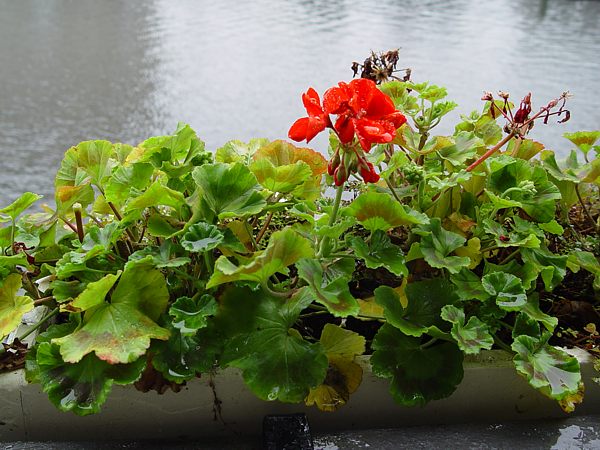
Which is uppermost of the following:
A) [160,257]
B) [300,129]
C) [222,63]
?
[300,129]

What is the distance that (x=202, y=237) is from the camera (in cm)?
63

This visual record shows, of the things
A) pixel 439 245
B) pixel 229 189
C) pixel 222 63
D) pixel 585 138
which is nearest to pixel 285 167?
pixel 229 189

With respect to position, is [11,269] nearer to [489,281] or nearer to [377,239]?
[377,239]

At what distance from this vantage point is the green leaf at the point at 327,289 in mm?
578

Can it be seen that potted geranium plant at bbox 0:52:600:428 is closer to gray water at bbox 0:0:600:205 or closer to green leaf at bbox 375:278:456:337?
green leaf at bbox 375:278:456:337

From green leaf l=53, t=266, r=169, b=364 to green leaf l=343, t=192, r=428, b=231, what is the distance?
208 millimetres

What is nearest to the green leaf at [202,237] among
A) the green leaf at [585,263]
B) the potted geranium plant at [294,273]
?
the potted geranium plant at [294,273]

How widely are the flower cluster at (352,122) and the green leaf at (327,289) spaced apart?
83 millimetres

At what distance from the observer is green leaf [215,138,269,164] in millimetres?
799

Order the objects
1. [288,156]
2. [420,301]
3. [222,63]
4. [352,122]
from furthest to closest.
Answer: [222,63] → [288,156] → [420,301] → [352,122]

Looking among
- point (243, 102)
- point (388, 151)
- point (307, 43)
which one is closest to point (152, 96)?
point (243, 102)

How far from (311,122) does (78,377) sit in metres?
0.33

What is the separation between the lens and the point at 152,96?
109 inches

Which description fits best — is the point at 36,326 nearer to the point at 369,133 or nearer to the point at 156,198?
the point at 156,198
